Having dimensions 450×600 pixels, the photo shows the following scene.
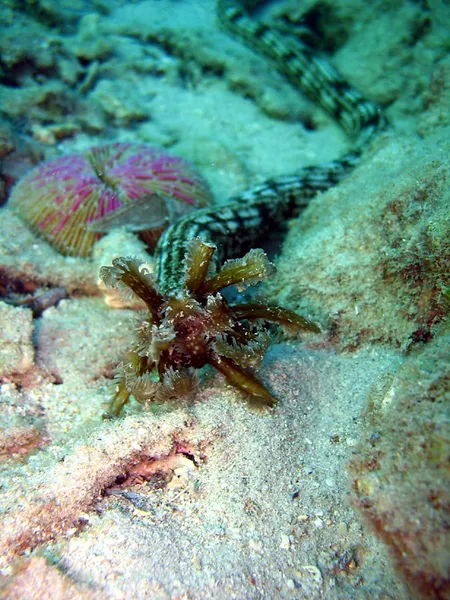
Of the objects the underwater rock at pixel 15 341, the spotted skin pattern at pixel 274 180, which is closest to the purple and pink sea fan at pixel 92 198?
the spotted skin pattern at pixel 274 180

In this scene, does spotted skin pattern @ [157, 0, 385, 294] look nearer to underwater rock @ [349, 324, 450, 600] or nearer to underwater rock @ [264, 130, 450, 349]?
underwater rock @ [264, 130, 450, 349]

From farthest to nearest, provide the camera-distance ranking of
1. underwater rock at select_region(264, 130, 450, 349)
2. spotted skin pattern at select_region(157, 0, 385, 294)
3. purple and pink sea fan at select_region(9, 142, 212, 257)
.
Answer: purple and pink sea fan at select_region(9, 142, 212, 257) → spotted skin pattern at select_region(157, 0, 385, 294) → underwater rock at select_region(264, 130, 450, 349)

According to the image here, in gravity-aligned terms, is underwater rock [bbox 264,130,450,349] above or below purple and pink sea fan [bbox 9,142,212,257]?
above

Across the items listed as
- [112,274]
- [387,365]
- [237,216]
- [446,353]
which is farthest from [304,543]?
[237,216]

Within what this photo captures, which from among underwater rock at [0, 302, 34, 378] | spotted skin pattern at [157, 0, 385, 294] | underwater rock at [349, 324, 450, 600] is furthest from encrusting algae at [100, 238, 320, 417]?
underwater rock at [0, 302, 34, 378]

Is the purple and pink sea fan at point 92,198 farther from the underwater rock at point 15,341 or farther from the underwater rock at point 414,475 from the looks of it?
the underwater rock at point 414,475

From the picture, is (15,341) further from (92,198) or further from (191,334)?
(92,198)

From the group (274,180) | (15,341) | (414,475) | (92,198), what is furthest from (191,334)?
(274,180)

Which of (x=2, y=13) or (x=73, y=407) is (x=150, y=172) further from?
(x=2, y=13)
